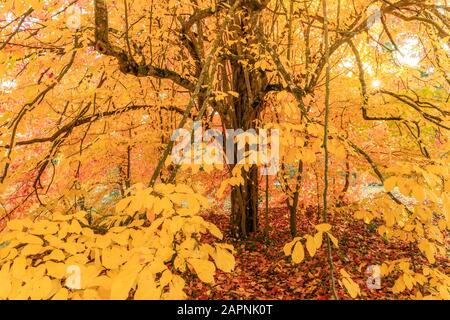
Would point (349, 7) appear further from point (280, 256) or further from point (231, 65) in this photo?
→ point (280, 256)

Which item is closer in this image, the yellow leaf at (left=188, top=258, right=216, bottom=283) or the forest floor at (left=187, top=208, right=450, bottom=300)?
the yellow leaf at (left=188, top=258, right=216, bottom=283)

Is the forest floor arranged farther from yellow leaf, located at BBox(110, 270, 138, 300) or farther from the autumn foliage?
yellow leaf, located at BBox(110, 270, 138, 300)

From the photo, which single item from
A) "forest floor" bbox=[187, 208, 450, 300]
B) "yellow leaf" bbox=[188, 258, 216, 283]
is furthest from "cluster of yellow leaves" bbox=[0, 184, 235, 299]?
"forest floor" bbox=[187, 208, 450, 300]

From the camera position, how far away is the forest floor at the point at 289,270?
5738mm

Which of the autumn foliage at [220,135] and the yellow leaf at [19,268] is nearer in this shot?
the yellow leaf at [19,268]

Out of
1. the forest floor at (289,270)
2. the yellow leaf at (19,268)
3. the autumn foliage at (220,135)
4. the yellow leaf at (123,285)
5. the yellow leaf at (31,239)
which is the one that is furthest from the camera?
the forest floor at (289,270)


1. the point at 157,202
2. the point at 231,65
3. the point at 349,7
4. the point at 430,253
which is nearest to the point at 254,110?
the point at 231,65

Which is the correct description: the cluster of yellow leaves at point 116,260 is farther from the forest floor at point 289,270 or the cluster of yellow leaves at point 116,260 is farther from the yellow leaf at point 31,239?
the forest floor at point 289,270

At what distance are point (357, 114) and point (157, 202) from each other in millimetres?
5641

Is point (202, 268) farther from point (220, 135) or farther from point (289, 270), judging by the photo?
point (289, 270)

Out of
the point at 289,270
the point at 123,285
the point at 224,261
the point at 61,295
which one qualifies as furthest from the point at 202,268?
the point at 289,270

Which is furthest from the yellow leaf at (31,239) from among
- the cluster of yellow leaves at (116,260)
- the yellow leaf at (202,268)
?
the yellow leaf at (202,268)

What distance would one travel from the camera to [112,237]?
1.78m

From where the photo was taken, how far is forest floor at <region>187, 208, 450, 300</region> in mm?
5738
